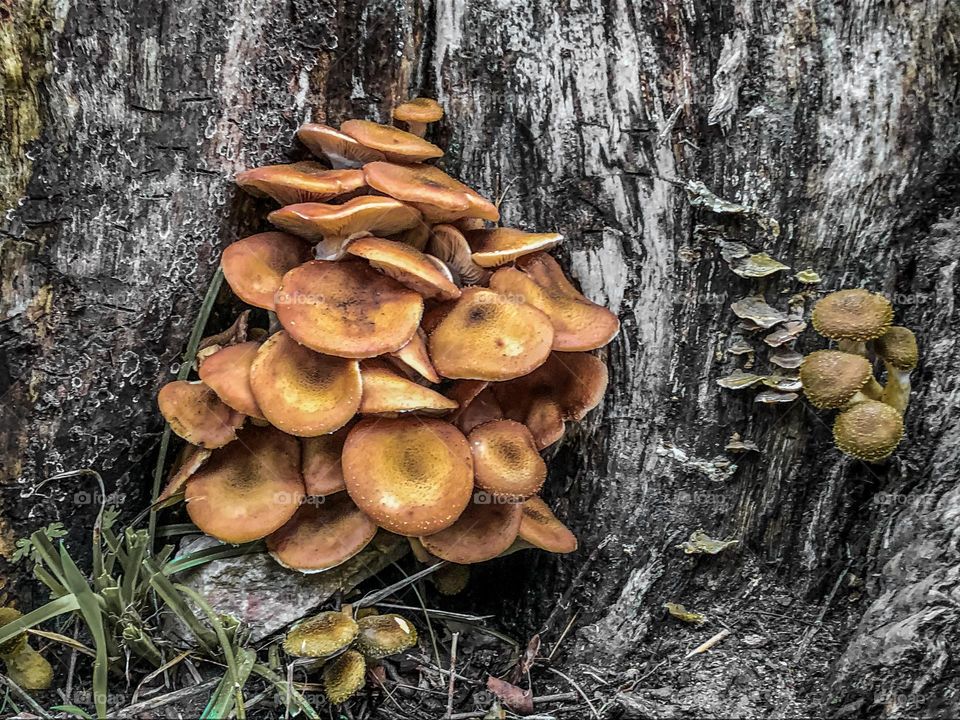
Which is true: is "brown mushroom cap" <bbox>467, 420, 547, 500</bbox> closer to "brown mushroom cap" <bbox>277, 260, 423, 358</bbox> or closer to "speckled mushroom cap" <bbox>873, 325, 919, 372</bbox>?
"brown mushroom cap" <bbox>277, 260, 423, 358</bbox>

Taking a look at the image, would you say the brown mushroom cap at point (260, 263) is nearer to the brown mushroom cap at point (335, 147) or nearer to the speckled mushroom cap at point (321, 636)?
the brown mushroom cap at point (335, 147)

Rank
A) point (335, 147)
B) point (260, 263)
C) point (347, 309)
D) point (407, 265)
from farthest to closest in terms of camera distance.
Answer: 1. point (335, 147)
2. point (260, 263)
3. point (347, 309)
4. point (407, 265)

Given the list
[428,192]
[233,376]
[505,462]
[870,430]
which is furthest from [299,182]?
[870,430]

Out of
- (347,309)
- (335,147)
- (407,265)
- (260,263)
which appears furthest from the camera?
(335,147)

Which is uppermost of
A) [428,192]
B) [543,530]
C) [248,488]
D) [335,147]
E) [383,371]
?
[335,147]

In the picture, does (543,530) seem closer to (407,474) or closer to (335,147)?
(407,474)

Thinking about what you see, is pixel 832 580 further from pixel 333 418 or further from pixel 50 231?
pixel 50 231

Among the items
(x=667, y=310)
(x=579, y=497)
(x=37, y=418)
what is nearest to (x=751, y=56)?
(x=667, y=310)

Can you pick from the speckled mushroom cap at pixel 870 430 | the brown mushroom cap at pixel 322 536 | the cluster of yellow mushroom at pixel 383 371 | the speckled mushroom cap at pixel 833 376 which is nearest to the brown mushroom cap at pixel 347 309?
the cluster of yellow mushroom at pixel 383 371
